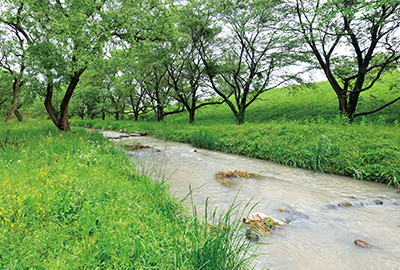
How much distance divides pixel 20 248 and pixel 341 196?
20.6ft

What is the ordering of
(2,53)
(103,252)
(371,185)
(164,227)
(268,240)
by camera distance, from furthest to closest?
(2,53), (371,185), (268,240), (164,227), (103,252)

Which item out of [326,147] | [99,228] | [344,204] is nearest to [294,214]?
[344,204]

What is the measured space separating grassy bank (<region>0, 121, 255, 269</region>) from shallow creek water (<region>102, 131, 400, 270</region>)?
756 mm

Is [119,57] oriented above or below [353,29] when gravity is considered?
below

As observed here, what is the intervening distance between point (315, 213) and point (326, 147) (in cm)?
441

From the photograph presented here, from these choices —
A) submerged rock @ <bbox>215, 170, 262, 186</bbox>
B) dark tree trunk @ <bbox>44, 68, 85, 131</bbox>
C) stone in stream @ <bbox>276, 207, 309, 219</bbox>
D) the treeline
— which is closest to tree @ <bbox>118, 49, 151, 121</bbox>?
the treeline

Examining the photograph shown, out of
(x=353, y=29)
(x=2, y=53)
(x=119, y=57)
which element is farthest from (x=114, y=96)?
(x=353, y=29)

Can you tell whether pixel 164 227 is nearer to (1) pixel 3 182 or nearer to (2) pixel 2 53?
(1) pixel 3 182

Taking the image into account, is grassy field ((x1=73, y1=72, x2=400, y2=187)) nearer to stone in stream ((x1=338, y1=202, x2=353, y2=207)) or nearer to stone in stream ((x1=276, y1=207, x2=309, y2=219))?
stone in stream ((x1=338, y1=202, x2=353, y2=207))

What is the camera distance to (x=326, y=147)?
7.54 meters

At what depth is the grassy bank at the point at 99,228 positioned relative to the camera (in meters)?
2.03

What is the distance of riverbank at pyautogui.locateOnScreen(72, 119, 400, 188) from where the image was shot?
6176 millimetres

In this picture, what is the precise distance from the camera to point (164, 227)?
2699 millimetres

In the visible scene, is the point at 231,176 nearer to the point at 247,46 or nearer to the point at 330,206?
the point at 330,206
